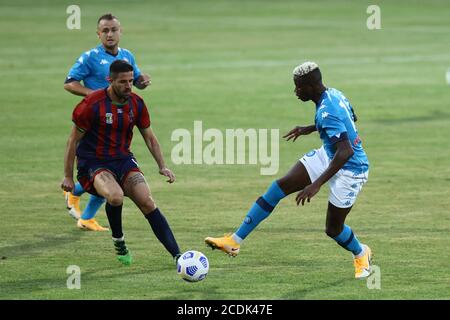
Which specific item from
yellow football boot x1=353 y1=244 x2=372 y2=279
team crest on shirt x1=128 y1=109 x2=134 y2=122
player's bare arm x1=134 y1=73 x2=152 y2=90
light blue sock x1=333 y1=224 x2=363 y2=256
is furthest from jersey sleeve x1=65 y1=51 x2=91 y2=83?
yellow football boot x1=353 y1=244 x2=372 y2=279

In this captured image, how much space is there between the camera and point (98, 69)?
14.9m

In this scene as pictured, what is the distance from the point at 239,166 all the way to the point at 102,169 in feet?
25.6

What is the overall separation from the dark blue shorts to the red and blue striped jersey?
56 millimetres

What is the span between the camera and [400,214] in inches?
631

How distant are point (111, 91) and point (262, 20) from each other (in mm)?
35869

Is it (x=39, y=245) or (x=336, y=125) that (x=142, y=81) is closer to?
(x=39, y=245)

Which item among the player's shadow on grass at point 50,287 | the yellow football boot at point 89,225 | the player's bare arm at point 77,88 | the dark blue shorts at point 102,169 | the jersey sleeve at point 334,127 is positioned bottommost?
the player's shadow on grass at point 50,287

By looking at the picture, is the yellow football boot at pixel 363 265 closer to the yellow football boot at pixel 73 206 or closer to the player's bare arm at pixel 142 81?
the player's bare arm at pixel 142 81

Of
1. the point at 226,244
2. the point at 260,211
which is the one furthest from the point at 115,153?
the point at 260,211

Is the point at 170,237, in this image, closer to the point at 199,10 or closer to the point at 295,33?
the point at 295,33

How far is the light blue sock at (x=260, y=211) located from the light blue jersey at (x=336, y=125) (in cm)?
79

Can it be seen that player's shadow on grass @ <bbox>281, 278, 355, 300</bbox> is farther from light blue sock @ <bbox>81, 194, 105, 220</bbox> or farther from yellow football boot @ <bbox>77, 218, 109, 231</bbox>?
yellow football boot @ <bbox>77, 218, 109, 231</bbox>

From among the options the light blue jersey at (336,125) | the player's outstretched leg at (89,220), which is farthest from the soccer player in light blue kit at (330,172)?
the player's outstretched leg at (89,220)

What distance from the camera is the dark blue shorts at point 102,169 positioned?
41.6 ft
